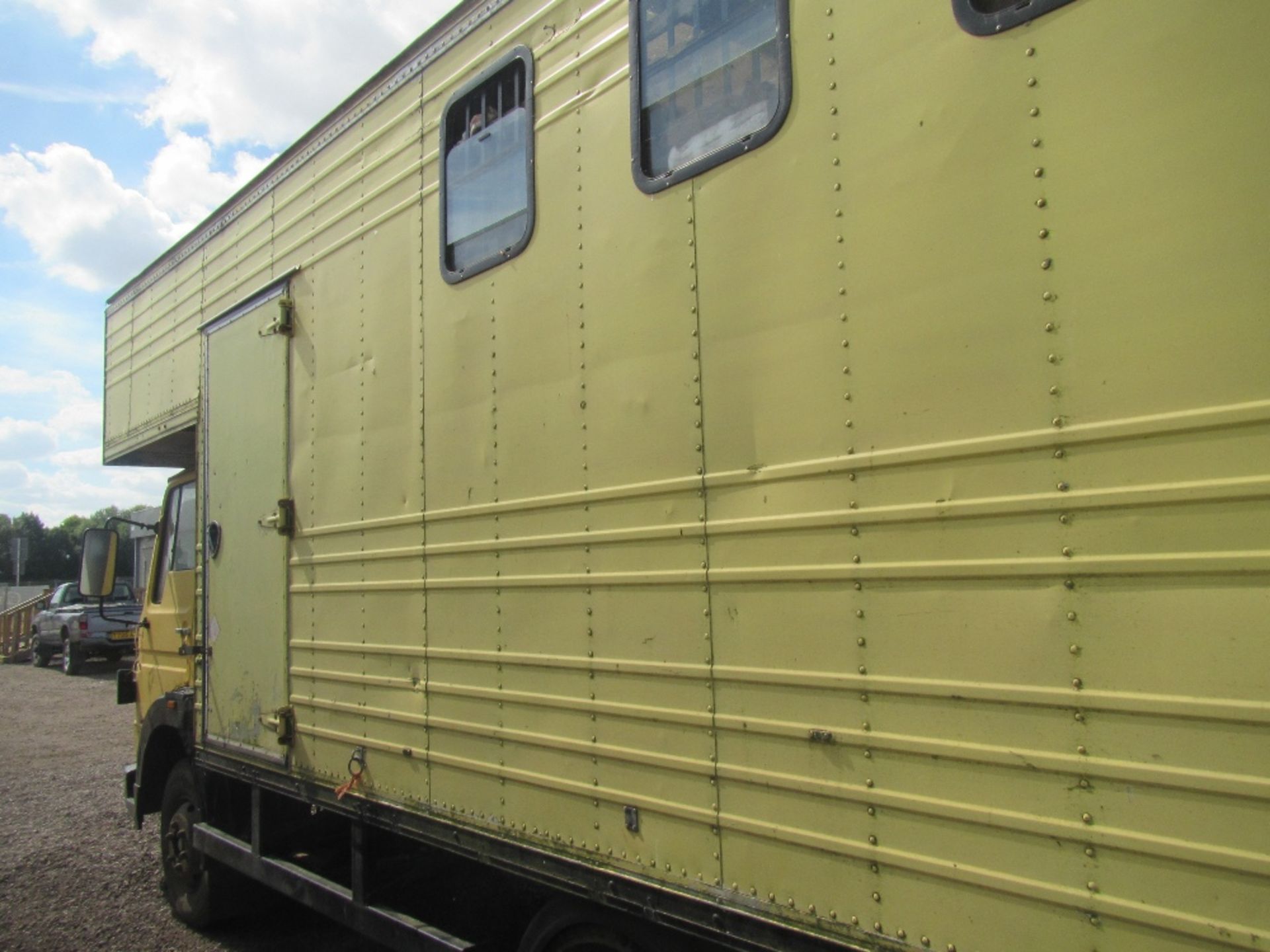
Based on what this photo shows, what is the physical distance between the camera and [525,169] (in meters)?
3.08

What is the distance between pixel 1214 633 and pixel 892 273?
0.93 m

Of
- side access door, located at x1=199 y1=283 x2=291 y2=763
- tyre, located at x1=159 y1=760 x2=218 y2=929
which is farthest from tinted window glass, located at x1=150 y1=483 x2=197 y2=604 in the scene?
tyre, located at x1=159 y1=760 x2=218 y2=929

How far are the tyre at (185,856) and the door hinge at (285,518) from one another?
5.94 ft

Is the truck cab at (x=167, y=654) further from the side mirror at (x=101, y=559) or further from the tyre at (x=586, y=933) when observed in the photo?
the tyre at (x=586, y=933)

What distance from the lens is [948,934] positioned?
6.11 ft

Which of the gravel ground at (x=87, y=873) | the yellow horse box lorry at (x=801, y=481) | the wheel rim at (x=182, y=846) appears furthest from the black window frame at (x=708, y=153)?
the wheel rim at (x=182, y=846)

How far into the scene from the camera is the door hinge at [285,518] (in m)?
4.23

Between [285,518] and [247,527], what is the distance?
1.58 feet

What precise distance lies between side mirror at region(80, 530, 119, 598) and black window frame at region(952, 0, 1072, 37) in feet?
18.2

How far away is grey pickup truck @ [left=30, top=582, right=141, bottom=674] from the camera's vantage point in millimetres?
18094

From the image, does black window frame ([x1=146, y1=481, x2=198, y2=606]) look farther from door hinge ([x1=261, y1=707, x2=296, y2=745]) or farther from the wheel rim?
door hinge ([x1=261, y1=707, x2=296, y2=745])

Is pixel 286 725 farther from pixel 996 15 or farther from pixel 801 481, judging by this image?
pixel 996 15

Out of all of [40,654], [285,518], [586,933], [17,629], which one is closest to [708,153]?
[586,933]

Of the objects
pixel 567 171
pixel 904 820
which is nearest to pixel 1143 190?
pixel 904 820
